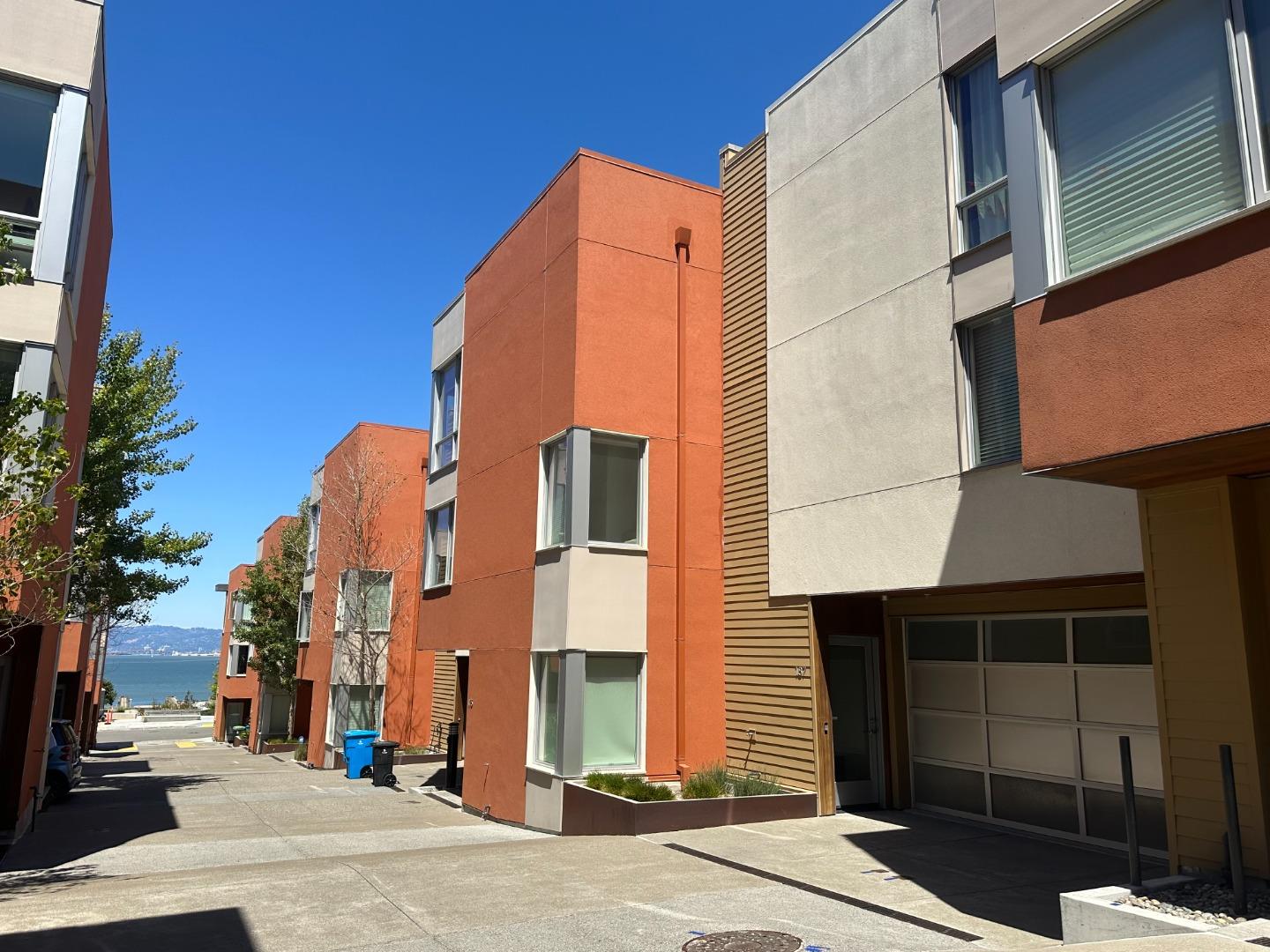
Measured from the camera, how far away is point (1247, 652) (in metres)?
6.37

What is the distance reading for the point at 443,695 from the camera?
25.3 meters

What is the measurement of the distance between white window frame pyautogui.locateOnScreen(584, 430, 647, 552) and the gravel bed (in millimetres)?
8554

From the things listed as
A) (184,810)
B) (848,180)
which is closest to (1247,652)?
(848,180)

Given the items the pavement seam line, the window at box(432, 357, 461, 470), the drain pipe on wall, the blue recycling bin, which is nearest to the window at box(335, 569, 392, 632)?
the blue recycling bin

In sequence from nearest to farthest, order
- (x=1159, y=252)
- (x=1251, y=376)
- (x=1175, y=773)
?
1. (x=1251, y=376)
2. (x=1159, y=252)
3. (x=1175, y=773)

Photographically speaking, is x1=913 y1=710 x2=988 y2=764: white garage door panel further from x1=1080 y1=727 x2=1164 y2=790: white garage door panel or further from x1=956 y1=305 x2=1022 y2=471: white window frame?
x1=956 y1=305 x2=1022 y2=471: white window frame

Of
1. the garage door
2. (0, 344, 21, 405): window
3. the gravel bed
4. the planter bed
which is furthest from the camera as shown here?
the planter bed

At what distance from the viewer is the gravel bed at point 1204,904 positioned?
566cm

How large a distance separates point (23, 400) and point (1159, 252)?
945cm

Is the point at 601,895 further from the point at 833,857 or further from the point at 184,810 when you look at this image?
the point at 184,810

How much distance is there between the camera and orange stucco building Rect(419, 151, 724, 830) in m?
13.3

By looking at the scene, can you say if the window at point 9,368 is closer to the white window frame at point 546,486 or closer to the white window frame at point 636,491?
the white window frame at point 546,486

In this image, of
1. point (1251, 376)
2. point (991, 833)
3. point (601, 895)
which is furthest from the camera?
point (991, 833)

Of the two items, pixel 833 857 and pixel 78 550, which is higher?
pixel 78 550
